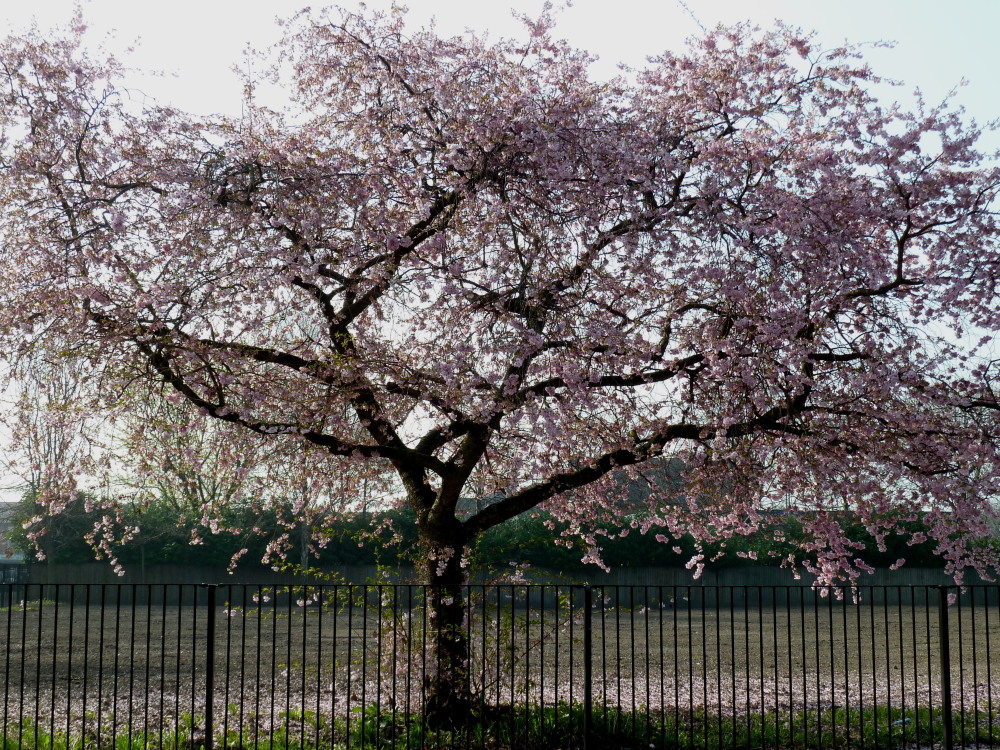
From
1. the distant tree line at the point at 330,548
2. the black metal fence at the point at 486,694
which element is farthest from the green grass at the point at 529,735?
the distant tree line at the point at 330,548

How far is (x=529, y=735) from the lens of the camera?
8.88 metres

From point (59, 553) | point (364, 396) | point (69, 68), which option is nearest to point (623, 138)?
point (364, 396)

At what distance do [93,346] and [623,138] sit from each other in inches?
209

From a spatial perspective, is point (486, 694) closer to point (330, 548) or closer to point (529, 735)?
point (529, 735)

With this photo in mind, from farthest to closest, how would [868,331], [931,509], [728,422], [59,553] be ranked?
1. [59,553]
2. [931,509]
3. [868,331]
4. [728,422]

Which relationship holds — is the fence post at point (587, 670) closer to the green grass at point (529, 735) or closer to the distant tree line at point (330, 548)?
the green grass at point (529, 735)

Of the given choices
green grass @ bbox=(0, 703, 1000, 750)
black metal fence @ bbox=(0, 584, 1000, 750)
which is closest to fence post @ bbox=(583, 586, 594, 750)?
black metal fence @ bbox=(0, 584, 1000, 750)

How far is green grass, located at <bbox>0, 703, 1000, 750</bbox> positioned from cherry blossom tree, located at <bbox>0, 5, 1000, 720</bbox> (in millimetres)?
619

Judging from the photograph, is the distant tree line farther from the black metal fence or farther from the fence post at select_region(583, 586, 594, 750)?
the fence post at select_region(583, 586, 594, 750)

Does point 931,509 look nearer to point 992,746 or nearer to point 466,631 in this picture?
point 992,746

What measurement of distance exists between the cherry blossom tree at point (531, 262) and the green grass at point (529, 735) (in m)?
0.62

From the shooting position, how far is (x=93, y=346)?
9.09 m

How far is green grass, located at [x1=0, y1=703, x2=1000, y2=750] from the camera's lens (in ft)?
28.3

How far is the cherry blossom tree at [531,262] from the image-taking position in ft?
28.4
